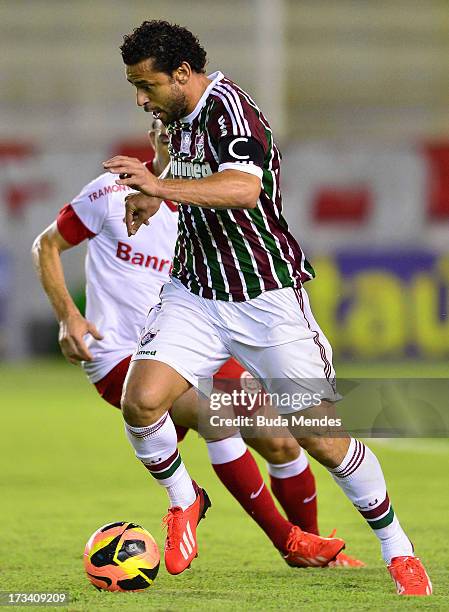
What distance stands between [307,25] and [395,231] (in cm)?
821

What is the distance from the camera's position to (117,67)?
22.2 meters

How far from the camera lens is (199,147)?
203 inches

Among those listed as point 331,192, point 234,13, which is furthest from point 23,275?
point 234,13

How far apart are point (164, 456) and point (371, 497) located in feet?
2.82

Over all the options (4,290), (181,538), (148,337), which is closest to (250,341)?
(148,337)

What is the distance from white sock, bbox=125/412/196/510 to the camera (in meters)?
5.19

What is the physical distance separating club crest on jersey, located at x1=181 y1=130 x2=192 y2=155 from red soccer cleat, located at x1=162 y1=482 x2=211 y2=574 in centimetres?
146

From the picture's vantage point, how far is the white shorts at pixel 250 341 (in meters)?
5.19

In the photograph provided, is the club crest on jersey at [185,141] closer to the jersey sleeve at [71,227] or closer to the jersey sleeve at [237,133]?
the jersey sleeve at [237,133]

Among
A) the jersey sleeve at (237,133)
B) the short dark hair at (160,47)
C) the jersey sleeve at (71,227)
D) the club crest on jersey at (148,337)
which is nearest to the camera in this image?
the jersey sleeve at (237,133)

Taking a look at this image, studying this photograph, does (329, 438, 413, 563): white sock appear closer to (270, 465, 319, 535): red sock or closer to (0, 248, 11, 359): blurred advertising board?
(270, 465, 319, 535): red sock

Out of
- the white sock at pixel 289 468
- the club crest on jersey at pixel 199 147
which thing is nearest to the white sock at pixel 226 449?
the white sock at pixel 289 468

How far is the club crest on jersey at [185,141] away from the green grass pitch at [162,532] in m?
1.77

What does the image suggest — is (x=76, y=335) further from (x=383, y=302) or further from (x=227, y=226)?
(x=383, y=302)
